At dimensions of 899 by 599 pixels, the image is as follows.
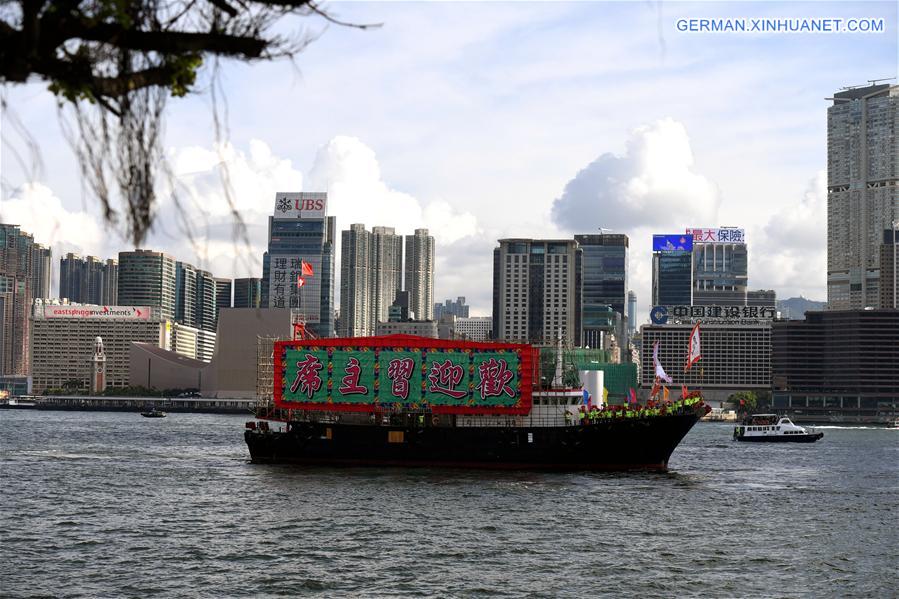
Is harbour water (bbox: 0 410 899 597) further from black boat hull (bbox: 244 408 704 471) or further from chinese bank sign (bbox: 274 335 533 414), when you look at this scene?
chinese bank sign (bbox: 274 335 533 414)

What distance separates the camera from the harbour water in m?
34.2

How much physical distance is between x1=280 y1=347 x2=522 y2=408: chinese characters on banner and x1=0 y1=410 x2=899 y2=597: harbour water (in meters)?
5.19

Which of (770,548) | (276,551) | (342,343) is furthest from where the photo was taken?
(342,343)

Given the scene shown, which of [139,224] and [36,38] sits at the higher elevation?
[36,38]

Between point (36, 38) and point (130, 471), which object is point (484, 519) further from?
point (36, 38)

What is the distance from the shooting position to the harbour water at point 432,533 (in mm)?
34219

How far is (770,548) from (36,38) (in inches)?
1531

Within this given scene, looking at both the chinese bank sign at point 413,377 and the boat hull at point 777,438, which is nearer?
the chinese bank sign at point 413,377

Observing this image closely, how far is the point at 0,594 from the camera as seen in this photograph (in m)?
31.4

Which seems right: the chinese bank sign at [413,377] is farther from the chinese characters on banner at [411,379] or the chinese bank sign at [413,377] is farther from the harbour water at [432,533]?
the harbour water at [432,533]

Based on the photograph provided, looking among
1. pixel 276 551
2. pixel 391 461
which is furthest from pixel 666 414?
pixel 276 551

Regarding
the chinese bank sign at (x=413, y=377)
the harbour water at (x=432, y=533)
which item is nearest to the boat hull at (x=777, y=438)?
the harbour water at (x=432, y=533)

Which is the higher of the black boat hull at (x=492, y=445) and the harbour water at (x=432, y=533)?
the black boat hull at (x=492, y=445)

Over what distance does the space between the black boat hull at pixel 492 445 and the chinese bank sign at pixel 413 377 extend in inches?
61.8
